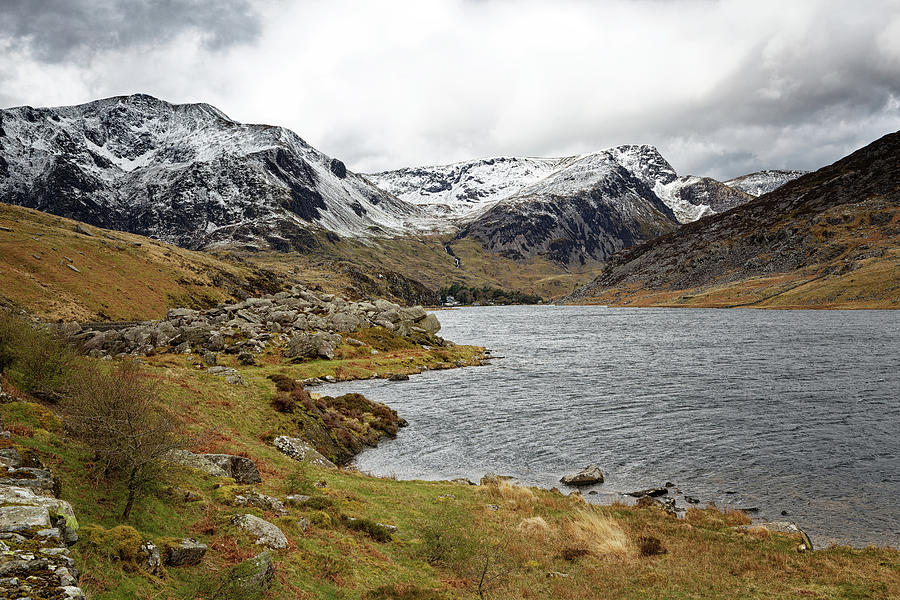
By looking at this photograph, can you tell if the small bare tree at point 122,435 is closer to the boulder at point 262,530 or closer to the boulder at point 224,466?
the boulder at point 262,530

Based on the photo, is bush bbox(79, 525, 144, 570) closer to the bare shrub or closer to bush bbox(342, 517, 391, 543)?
bush bbox(342, 517, 391, 543)

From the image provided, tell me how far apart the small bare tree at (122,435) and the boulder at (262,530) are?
2.80m

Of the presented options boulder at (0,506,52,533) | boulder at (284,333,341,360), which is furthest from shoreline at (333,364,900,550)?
boulder at (284,333,341,360)

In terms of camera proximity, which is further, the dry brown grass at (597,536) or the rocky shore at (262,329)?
the rocky shore at (262,329)

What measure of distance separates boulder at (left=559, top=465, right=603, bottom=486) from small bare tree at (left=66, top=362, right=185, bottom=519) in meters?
24.2

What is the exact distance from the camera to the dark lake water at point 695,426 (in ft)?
93.2

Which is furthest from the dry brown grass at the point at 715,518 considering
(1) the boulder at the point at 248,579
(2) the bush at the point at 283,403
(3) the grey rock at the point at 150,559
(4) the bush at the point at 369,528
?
(2) the bush at the point at 283,403

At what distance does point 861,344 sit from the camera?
261ft

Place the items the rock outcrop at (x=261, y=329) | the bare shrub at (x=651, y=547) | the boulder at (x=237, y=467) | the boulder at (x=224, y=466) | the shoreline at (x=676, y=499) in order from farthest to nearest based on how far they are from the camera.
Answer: the rock outcrop at (x=261, y=329)
the shoreline at (x=676, y=499)
the boulder at (x=237, y=467)
the bare shrub at (x=651, y=547)
the boulder at (x=224, y=466)

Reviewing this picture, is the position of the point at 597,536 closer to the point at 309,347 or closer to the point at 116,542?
the point at 116,542

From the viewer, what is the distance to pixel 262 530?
15125 millimetres

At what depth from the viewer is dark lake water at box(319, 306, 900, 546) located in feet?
93.2

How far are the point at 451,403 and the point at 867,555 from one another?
40.2 meters

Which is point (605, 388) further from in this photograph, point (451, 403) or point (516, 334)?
point (516, 334)
